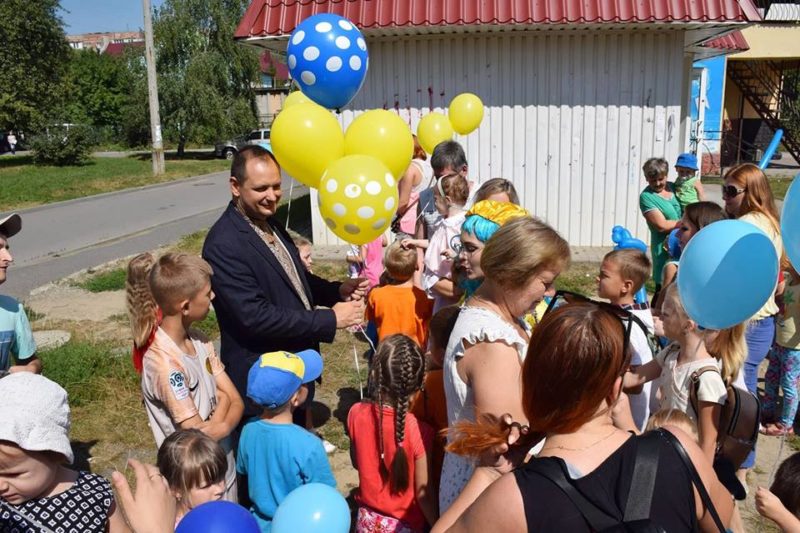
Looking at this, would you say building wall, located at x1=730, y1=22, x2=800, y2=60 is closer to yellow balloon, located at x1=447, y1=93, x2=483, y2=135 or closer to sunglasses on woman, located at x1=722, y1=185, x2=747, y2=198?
yellow balloon, located at x1=447, y1=93, x2=483, y2=135

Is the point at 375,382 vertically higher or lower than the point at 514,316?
lower

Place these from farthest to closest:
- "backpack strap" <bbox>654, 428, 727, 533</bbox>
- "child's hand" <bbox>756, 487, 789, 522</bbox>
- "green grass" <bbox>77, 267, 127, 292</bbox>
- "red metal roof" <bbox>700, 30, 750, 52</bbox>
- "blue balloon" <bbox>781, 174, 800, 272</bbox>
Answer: "red metal roof" <bbox>700, 30, 750, 52</bbox>
"green grass" <bbox>77, 267, 127, 292</bbox>
"blue balloon" <bbox>781, 174, 800, 272</bbox>
"child's hand" <bbox>756, 487, 789, 522</bbox>
"backpack strap" <bbox>654, 428, 727, 533</bbox>

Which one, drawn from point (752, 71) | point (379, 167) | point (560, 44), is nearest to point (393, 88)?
point (560, 44)

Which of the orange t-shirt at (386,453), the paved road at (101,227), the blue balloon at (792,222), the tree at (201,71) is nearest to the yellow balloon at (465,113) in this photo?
the orange t-shirt at (386,453)

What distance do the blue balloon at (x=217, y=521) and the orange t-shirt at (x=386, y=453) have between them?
2.70 feet

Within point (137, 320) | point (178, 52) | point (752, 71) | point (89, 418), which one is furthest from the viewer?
point (178, 52)

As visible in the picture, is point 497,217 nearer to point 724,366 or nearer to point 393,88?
point 724,366

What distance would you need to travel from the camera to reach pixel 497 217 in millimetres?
2795

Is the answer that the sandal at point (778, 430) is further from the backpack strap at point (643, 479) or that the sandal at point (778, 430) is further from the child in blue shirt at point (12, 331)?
the child in blue shirt at point (12, 331)

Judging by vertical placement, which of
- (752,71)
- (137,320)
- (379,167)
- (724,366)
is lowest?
(724,366)

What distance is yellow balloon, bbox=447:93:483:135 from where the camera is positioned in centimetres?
667

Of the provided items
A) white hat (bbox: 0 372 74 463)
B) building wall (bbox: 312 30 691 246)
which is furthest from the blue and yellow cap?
building wall (bbox: 312 30 691 246)

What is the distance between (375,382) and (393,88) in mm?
6963

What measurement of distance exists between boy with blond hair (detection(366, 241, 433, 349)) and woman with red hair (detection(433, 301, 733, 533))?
2.50 meters
